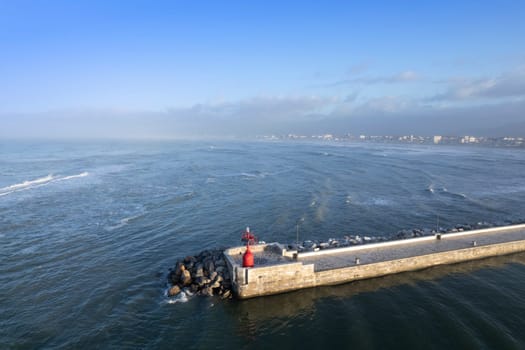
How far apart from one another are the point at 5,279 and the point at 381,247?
27.1 m

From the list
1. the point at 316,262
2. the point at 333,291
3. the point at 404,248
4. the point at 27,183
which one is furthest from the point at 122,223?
the point at 27,183

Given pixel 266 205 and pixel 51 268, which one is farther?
pixel 266 205

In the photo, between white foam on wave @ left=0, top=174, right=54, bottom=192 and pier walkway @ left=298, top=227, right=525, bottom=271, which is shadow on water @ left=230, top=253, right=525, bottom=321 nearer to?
pier walkway @ left=298, top=227, right=525, bottom=271

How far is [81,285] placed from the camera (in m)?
20.3

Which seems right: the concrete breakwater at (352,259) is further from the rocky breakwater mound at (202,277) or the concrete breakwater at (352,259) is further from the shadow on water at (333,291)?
the rocky breakwater mound at (202,277)

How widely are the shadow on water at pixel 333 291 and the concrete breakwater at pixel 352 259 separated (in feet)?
1.17

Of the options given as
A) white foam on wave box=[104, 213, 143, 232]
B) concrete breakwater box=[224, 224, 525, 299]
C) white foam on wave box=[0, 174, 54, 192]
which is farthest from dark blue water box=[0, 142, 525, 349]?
white foam on wave box=[0, 174, 54, 192]

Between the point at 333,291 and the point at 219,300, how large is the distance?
23.3 feet

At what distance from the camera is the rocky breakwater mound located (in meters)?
18.8

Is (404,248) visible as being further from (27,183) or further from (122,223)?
(27,183)

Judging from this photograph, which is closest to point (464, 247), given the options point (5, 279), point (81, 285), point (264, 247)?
point (264, 247)

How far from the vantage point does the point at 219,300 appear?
714 inches

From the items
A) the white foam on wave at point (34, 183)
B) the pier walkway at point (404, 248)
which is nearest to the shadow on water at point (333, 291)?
the pier walkway at point (404, 248)

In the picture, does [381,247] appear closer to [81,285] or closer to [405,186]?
[81,285]
